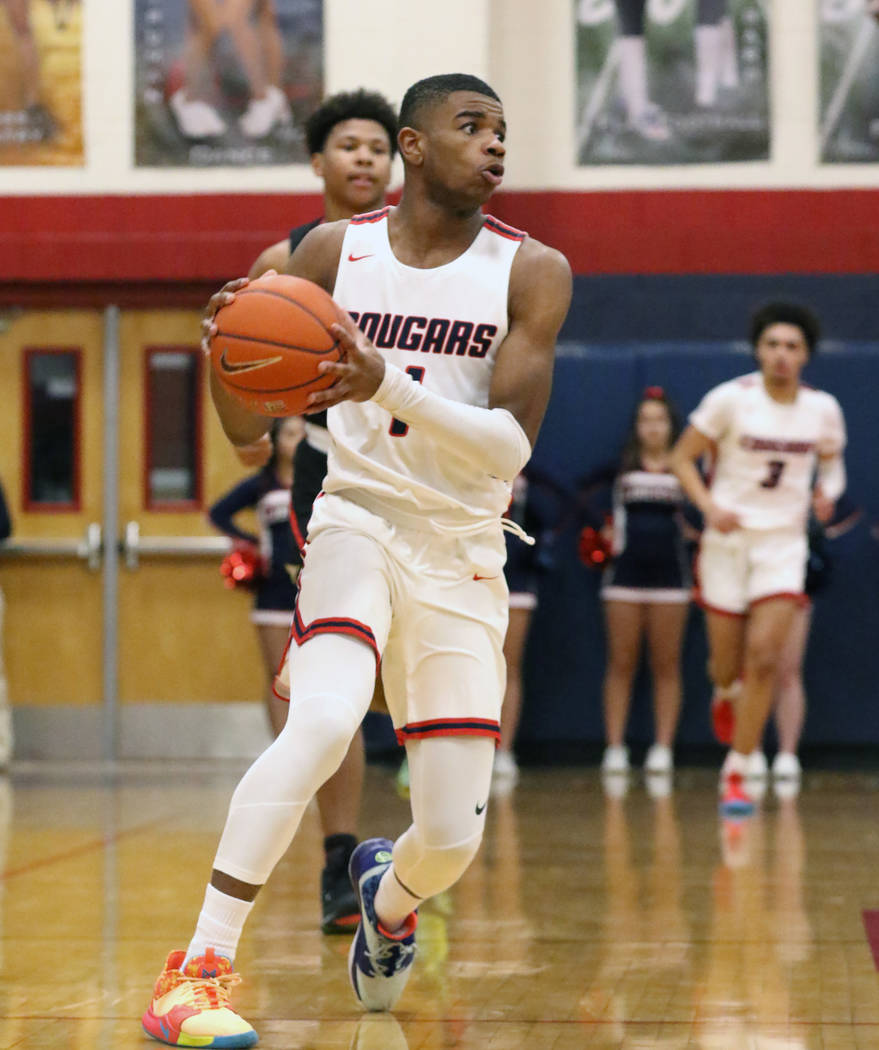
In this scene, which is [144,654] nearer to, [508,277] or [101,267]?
[101,267]

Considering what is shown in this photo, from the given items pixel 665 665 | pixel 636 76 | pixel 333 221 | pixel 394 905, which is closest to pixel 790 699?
pixel 665 665

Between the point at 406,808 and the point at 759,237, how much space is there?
156 inches

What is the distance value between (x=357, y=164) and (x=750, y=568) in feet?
10.4

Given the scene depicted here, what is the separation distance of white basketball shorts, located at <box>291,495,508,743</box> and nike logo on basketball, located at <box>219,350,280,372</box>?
0.40 metres

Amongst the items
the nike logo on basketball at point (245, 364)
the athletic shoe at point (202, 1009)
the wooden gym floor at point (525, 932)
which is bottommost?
the wooden gym floor at point (525, 932)

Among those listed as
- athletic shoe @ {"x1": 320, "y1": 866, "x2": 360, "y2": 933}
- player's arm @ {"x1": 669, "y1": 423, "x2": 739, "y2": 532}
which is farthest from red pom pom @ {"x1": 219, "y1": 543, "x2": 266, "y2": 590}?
athletic shoe @ {"x1": 320, "y1": 866, "x2": 360, "y2": 933}

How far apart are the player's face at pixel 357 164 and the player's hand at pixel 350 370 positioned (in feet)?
5.14

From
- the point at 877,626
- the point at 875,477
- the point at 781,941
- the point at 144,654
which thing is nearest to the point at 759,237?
the point at 875,477

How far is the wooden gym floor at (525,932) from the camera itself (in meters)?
3.29

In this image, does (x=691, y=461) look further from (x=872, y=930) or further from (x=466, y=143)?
(x=466, y=143)

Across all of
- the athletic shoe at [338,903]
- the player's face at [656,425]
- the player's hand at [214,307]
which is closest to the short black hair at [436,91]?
the player's hand at [214,307]

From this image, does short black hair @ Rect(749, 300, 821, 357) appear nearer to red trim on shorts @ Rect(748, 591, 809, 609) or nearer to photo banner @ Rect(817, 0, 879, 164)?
red trim on shorts @ Rect(748, 591, 809, 609)

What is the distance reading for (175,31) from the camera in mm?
9188

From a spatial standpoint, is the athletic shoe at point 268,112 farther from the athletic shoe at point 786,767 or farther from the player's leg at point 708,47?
the athletic shoe at point 786,767
